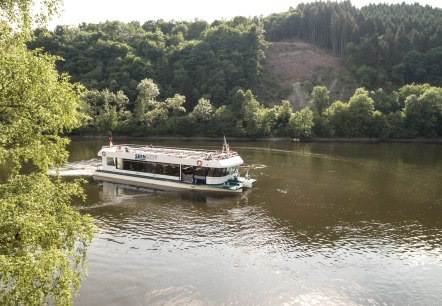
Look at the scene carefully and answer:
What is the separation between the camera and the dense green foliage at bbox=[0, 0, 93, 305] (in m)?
13.3

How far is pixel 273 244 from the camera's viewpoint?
34000mm

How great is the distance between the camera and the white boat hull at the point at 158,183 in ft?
164

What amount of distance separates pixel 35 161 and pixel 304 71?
151 meters

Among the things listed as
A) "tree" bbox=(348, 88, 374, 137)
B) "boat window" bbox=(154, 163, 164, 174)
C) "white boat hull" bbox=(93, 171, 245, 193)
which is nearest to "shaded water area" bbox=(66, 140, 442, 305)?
"white boat hull" bbox=(93, 171, 245, 193)

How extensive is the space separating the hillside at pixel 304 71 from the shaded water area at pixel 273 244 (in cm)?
8881

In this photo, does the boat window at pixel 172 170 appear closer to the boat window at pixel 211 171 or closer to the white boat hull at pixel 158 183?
the white boat hull at pixel 158 183

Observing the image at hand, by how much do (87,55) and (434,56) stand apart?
13036cm

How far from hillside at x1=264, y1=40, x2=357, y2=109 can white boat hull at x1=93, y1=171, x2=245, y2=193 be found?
313 ft

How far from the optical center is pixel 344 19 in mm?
169375

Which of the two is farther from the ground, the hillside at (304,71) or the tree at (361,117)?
the hillside at (304,71)

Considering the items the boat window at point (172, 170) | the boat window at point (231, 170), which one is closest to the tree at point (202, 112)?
the boat window at point (172, 170)

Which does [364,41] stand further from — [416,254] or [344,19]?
[416,254]

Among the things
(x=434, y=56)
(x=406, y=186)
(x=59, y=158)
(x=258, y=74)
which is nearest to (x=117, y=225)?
(x=59, y=158)

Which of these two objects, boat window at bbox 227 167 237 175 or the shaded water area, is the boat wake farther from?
boat window at bbox 227 167 237 175
